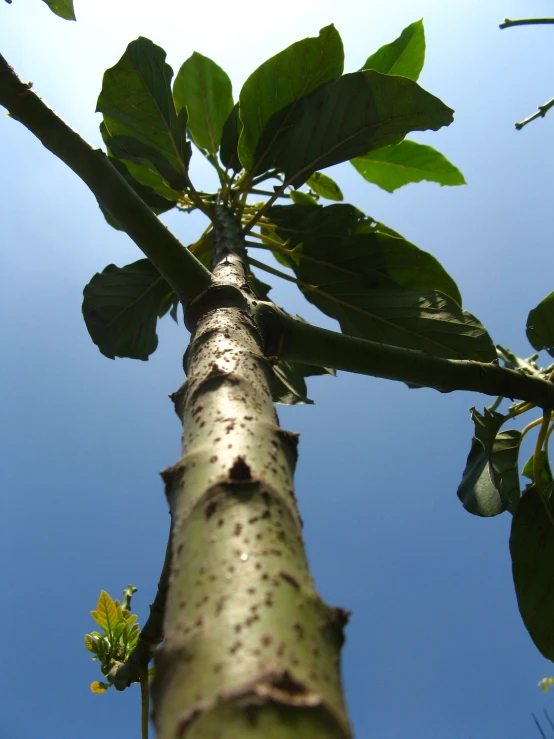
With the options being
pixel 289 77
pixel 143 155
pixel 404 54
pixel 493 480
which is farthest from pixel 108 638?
pixel 404 54

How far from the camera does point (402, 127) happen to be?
1.73 meters

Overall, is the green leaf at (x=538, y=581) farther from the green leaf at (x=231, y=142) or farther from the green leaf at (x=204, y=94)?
the green leaf at (x=204, y=94)

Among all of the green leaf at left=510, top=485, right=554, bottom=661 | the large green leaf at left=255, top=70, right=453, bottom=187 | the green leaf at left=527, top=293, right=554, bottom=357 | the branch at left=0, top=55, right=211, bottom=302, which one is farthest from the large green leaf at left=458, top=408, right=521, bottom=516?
the branch at left=0, top=55, right=211, bottom=302

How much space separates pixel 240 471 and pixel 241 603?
154 mm

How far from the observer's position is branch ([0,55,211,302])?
1.04 m

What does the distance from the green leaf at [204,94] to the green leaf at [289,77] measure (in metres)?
0.48

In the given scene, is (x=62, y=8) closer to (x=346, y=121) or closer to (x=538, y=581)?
(x=346, y=121)

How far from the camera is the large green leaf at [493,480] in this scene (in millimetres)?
1782

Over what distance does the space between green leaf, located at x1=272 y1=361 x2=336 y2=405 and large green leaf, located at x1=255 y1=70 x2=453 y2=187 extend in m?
0.75

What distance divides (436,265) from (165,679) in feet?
5.50

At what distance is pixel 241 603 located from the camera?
1.29ft

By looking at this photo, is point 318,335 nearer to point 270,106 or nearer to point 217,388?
point 217,388

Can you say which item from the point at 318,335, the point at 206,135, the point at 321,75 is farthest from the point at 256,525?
the point at 206,135

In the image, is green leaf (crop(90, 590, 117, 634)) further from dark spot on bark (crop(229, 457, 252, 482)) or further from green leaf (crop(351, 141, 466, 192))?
green leaf (crop(351, 141, 466, 192))
